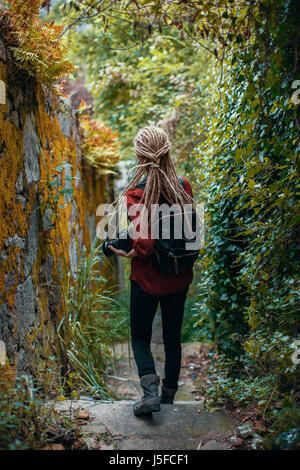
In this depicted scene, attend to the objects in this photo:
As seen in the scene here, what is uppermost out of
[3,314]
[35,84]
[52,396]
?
[35,84]

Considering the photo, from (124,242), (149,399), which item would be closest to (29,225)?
(124,242)

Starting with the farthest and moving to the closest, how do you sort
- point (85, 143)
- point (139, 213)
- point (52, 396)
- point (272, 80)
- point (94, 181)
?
point (94, 181)
point (85, 143)
point (52, 396)
point (139, 213)
point (272, 80)

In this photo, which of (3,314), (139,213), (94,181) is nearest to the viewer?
(3,314)

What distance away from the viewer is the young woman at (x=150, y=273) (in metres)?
2.61

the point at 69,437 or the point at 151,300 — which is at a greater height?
the point at 151,300

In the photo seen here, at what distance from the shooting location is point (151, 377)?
2.62 m

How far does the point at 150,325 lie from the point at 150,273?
13.6 inches

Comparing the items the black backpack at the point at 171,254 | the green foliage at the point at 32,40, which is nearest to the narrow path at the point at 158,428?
the black backpack at the point at 171,254

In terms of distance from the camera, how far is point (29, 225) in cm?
280

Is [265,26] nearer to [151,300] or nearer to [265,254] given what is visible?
[265,254]

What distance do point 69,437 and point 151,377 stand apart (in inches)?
25.9

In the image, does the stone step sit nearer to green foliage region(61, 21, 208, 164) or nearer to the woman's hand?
the woman's hand

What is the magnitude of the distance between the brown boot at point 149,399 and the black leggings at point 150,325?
5 centimetres
